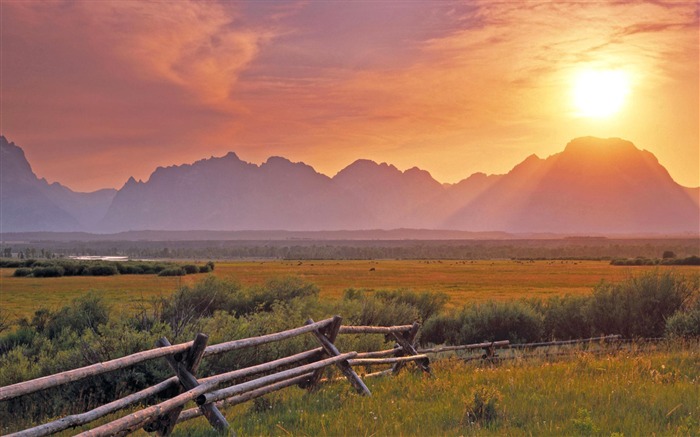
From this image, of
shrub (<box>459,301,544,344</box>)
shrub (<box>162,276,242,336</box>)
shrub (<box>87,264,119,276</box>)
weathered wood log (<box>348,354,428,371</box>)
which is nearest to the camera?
weathered wood log (<box>348,354,428,371</box>)

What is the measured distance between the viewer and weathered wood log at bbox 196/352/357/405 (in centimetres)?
753

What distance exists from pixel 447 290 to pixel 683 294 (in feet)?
86.4

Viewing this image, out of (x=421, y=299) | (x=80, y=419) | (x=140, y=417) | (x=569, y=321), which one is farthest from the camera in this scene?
(x=421, y=299)

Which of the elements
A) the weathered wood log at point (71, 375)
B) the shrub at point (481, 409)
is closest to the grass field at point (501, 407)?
the shrub at point (481, 409)

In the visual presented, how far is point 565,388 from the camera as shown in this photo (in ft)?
32.4

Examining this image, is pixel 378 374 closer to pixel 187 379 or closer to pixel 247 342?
pixel 247 342

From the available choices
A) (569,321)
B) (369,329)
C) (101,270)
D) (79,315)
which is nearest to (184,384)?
(369,329)

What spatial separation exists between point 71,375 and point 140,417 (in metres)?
0.82

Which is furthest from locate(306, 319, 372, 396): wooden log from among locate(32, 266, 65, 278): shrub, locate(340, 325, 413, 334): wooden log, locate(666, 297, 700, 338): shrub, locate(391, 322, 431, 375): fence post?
locate(32, 266, 65, 278): shrub

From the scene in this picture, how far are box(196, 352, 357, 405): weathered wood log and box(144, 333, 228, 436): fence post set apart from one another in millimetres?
159

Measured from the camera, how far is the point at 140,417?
21.0 feet

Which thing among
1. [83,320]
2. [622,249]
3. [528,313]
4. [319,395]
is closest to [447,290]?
[528,313]

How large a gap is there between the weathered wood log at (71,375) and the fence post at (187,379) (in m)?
0.12

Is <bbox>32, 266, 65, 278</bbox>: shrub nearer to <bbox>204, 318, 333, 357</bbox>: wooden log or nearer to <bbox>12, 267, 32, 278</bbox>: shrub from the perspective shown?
<bbox>12, 267, 32, 278</bbox>: shrub
